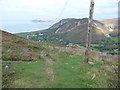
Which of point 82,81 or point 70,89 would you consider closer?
point 70,89

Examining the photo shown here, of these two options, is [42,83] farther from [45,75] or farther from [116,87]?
[116,87]

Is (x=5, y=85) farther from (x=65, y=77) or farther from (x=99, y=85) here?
(x=99, y=85)

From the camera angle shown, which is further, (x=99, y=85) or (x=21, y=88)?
(x=99, y=85)

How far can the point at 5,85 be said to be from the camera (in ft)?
30.4

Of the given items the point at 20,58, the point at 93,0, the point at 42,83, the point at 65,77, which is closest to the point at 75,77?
the point at 65,77

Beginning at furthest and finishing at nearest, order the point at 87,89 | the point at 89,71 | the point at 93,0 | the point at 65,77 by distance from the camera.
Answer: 1. the point at 93,0
2. the point at 89,71
3. the point at 65,77
4. the point at 87,89

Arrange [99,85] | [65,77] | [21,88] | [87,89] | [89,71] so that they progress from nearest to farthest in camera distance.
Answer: [21,88]
[87,89]
[99,85]
[65,77]
[89,71]

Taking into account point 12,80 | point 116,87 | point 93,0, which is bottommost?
point 116,87

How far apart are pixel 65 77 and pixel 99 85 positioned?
276cm

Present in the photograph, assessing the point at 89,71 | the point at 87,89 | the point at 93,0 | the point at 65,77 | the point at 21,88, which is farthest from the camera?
the point at 93,0

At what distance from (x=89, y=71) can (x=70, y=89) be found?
179 inches

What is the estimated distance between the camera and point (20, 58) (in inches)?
658

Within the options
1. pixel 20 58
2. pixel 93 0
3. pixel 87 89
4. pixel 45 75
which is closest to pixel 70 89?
pixel 87 89

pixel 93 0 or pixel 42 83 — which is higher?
pixel 93 0
